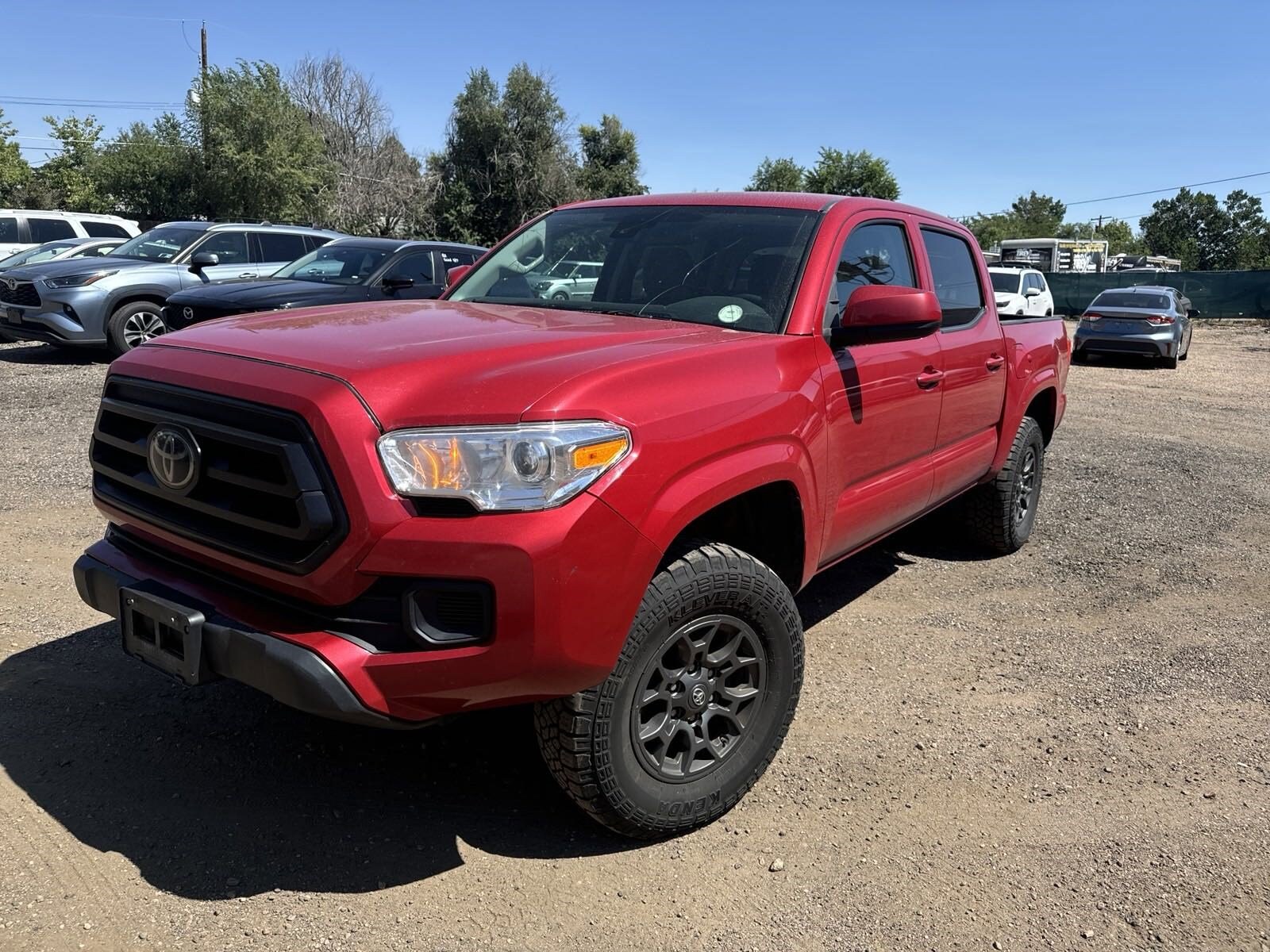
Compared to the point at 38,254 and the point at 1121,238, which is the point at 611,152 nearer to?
the point at 38,254

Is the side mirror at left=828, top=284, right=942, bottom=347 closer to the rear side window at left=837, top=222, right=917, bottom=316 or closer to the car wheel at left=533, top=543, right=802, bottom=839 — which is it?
the rear side window at left=837, top=222, right=917, bottom=316

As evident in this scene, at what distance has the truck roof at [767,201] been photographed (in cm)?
383

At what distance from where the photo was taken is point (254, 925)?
244 centimetres

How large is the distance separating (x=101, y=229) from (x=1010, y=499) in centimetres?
1767

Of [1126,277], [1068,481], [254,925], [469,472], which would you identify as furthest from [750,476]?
[1126,277]

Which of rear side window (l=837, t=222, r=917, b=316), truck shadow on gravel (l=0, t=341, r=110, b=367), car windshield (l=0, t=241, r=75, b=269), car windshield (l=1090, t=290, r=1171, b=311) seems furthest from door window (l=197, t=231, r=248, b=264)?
car windshield (l=1090, t=290, r=1171, b=311)

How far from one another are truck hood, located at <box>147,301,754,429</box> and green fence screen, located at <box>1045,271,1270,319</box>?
3348 cm

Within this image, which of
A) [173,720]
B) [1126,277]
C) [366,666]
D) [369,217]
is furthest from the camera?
[369,217]

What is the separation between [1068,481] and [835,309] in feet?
16.9

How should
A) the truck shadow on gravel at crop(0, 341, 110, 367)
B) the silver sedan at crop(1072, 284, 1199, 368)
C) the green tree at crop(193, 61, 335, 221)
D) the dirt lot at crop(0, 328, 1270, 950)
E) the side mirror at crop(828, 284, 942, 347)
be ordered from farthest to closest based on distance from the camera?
1. the green tree at crop(193, 61, 335, 221)
2. the silver sedan at crop(1072, 284, 1199, 368)
3. the truck shadow on gravel at crop(0, 341, 110, 367)
4. the side mirror at crop(828, 284, 942, 347)
5. the dirt lot at crop(0, 328, 1270, 950)

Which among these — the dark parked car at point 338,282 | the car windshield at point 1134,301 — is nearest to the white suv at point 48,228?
the dark parked car at point 338,282

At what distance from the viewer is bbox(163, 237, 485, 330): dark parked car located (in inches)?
352

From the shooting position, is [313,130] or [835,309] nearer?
[835,309]

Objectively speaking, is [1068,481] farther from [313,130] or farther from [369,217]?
[369,217]
